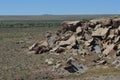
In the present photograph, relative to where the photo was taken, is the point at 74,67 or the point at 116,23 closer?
the point at 74,67

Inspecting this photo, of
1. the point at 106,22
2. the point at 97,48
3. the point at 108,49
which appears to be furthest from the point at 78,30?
the point at 108,49

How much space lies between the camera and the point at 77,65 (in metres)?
44.3

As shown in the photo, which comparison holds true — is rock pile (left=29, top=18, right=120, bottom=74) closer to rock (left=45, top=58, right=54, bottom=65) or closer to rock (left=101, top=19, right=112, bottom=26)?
rock (left=101, top=19, right=112, bottom=26)

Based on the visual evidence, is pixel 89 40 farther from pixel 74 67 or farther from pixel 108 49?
pixel 74 67

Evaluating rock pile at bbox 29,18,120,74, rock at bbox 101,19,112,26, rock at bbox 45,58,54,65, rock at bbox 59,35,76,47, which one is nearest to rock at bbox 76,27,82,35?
rock pile at bbox 29,18,120,74

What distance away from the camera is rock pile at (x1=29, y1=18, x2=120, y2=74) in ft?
171

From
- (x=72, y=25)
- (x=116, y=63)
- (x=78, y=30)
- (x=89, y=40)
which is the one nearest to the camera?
(x=116, y=63)

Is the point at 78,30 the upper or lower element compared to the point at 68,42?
upper

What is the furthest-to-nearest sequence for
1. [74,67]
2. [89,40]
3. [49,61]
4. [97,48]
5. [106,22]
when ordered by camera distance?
[106,22], [89,40], [97,48], [49,61], [74,67]

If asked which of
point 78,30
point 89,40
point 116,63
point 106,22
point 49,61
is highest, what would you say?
point 106,22

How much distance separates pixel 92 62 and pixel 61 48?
27.9 ft

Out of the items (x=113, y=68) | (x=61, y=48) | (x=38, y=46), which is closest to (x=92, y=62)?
(x=113, y=68)

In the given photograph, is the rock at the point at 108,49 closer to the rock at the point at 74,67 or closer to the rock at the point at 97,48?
the rock at the point at 97,48

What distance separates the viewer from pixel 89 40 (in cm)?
5534
